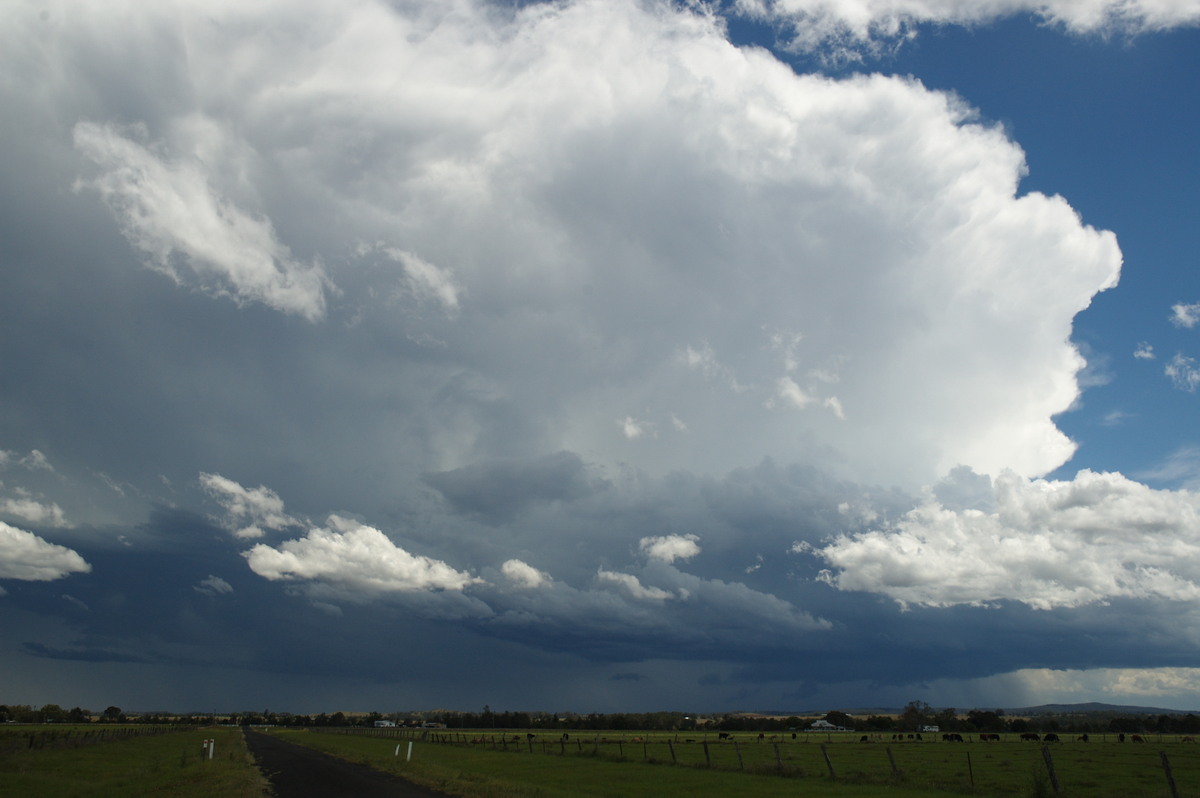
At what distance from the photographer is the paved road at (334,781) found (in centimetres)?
3309

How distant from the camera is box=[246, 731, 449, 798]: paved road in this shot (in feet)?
109

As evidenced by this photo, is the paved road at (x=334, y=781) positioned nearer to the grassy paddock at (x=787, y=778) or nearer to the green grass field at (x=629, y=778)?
the green grass field at (x=629, y=778)

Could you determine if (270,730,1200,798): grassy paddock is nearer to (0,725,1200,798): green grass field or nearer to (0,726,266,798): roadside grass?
(0,725,1200,798): green grass field

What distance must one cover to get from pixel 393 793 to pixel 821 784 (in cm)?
2271

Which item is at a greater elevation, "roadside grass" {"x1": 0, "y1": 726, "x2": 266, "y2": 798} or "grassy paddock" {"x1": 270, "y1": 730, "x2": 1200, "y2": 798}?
"roadside grass" {"x1": 0, "y1": 726, "x2": 266, "y2": 798}


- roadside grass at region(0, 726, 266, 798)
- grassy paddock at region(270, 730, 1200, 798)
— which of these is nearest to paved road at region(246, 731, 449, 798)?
roadside grass at region(0, 726, 266, 798)

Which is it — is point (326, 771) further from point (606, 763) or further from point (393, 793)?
point (606, 763)

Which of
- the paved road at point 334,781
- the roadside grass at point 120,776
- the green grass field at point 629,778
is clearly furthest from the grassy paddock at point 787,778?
the roadside grass at point 120,776

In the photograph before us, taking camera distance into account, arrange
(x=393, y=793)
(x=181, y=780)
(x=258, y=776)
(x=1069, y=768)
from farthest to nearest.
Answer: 1. (x=1069, y=768)
2. (x=258, y=776)
3. (x=181, y=780)
4. (x=393, y=793)

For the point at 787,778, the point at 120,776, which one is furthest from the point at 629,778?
the point at 120,776

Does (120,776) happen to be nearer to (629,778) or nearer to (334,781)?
(334,781)

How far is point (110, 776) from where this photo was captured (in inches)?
1754

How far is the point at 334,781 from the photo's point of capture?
3969 cm

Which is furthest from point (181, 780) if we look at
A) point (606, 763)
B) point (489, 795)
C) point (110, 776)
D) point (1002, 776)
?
point (1002, 776)
